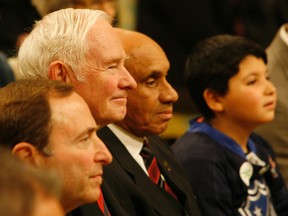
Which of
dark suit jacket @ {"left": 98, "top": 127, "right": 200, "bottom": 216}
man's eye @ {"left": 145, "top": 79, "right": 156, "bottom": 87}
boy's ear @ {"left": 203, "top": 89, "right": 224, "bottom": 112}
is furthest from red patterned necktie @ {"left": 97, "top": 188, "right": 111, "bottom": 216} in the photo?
boy's ear @ {"left": 203, "top": 89, "right": 224, "bottom": 112}

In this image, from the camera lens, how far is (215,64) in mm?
3301

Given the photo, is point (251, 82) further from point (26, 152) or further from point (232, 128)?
point (26, 152)

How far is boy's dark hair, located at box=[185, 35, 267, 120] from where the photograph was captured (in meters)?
3.29

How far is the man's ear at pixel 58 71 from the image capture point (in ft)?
7.95

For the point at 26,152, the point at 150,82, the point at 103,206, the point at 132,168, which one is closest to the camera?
the point at 26,152

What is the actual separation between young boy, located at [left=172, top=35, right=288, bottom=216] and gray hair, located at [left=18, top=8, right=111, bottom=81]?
0.87 meters

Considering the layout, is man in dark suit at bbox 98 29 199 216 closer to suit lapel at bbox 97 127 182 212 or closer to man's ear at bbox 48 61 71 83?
suit lapel at bbox 97 127 182 212

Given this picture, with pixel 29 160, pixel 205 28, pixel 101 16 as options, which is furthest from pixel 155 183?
pixel 205 28

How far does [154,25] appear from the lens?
19.1 feet

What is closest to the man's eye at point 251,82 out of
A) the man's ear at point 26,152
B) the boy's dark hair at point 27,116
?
the boy's dark hair at point 27,116

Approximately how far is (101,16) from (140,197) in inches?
23.5

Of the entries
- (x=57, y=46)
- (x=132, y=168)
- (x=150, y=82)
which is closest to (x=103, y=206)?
(x=132, y=168)

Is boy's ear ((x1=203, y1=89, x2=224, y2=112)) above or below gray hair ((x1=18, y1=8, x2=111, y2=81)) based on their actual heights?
below

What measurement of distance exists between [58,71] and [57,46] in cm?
7
